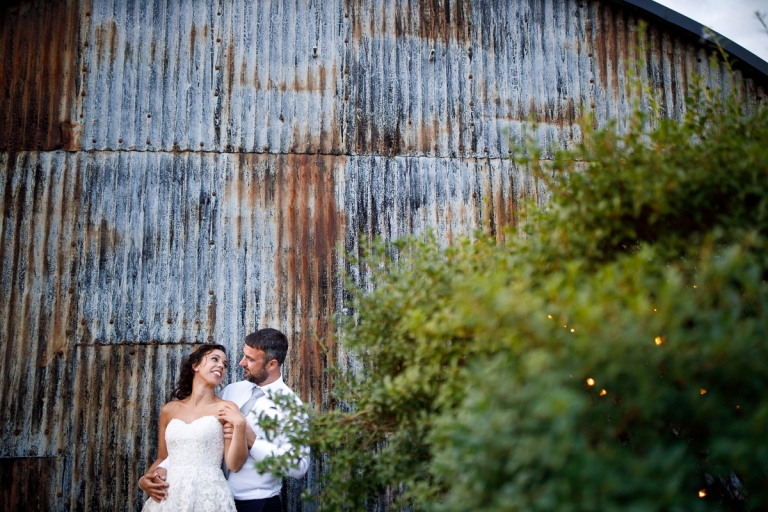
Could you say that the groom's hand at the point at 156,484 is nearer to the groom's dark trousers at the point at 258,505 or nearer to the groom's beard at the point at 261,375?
the groom's dark trousers at the point at 258,505

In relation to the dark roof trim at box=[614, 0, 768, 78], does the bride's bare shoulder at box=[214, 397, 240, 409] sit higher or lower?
lower

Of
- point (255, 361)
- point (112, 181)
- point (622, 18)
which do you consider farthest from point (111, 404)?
point (622, 18)

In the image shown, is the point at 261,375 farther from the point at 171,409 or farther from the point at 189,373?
the point at 171,409

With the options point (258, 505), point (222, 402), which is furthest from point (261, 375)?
point (258, 505)

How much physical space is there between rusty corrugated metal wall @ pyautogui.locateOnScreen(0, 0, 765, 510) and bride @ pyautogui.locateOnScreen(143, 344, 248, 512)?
0.82m

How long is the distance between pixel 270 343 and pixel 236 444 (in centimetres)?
96

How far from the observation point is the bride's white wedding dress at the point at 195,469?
15.8 feet

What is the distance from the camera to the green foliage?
2.10m

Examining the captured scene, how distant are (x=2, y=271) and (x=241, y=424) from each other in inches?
125

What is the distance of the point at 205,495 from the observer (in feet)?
15.8

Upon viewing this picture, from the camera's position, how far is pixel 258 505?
4.99m

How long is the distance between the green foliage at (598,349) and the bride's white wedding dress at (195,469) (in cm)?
135

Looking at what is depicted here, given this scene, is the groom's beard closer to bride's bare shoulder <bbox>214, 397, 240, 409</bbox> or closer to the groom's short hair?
the groom's short hair

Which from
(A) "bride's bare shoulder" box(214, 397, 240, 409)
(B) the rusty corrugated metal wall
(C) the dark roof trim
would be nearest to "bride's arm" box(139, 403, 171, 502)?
(A) "bride's bare shoulder" box(214, 397, 240, 409)
